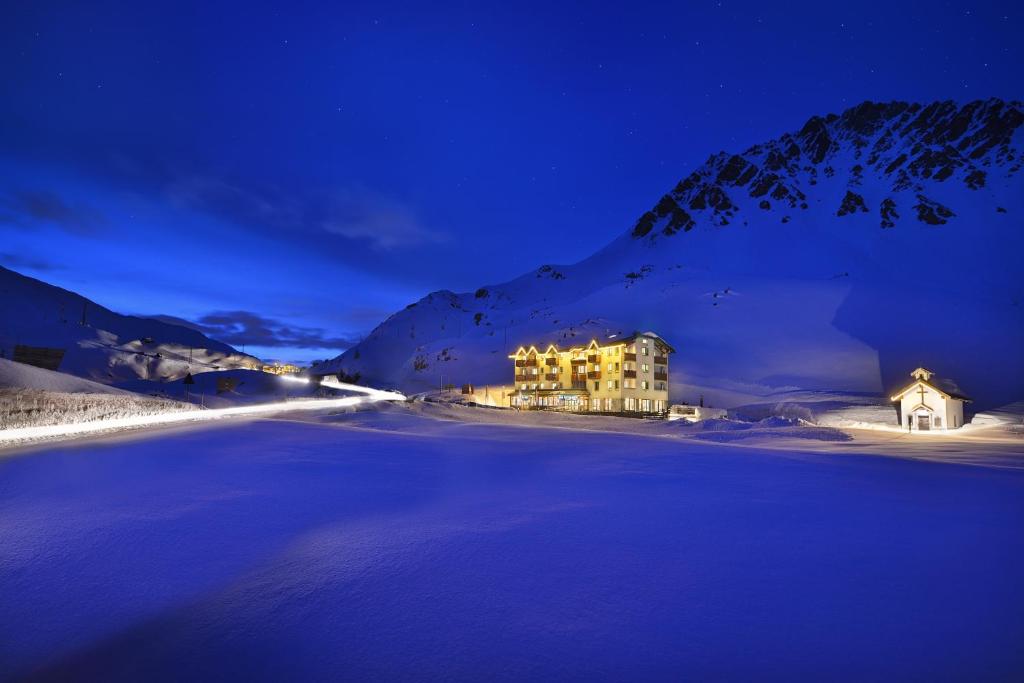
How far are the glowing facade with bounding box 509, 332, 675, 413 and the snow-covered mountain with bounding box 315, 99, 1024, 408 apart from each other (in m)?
9.84

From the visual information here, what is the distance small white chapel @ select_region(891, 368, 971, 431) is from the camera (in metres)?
27.6

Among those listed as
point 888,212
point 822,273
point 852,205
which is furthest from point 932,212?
point 822,273

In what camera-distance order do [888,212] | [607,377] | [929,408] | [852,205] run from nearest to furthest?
[929,408], [607,377], [888,212], [852,205]

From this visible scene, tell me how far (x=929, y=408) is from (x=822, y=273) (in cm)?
8868

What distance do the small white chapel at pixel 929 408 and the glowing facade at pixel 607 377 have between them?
870 inches

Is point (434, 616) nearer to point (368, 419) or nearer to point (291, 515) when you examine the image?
point (291, 515)

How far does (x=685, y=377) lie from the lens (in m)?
68.6

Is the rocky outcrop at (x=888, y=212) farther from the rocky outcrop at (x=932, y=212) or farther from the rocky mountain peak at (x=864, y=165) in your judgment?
the rocky outcrop at (x=932, y=212)

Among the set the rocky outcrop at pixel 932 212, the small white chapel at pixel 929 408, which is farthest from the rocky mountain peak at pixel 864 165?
the small white chapel at pixel 929 408

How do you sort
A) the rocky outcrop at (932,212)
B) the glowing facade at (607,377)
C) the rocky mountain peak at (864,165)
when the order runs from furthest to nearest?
the rocky mountain peak at (864,165), the rocky outcrop at (932,212), the glowing facade at (607,377)

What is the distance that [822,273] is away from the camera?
10569cm

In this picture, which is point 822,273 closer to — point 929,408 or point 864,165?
point 864,165

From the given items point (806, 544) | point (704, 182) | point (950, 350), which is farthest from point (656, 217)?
point (806, 544)

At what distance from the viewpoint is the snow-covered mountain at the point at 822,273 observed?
229 feet
